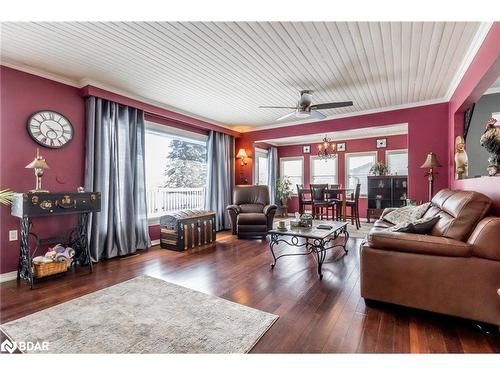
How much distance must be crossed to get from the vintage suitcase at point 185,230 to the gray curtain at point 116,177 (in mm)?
308

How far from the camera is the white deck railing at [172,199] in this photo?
4.95 metres

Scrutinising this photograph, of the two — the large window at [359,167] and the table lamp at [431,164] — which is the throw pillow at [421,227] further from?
the large window at [359,167]

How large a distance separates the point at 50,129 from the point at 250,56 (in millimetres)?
2695

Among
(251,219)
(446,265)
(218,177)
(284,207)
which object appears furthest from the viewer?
(284,207)

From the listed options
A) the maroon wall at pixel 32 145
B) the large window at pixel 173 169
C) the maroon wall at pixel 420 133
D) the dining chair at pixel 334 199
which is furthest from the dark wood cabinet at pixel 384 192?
the maroon wall at pixel 32 145

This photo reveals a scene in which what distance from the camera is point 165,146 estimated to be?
5023 mm

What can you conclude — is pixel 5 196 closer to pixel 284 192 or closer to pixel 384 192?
pixel 284 192

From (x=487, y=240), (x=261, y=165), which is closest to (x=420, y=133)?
(x=487, y=240)

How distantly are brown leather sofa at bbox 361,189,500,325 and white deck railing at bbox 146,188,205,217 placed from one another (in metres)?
4.03

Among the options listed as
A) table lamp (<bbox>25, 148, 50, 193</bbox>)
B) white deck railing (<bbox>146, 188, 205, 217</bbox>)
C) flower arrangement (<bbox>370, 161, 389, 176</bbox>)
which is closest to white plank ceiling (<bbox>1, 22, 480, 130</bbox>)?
table lamp (<bbox>25, 148, 50, 193</bbox>)

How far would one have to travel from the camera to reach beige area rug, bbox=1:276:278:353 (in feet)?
5.31

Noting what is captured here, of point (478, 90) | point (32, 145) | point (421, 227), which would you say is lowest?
point (421, 227)

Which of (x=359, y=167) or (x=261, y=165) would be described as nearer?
(x=359, y=167)

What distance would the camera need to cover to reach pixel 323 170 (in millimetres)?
8336
